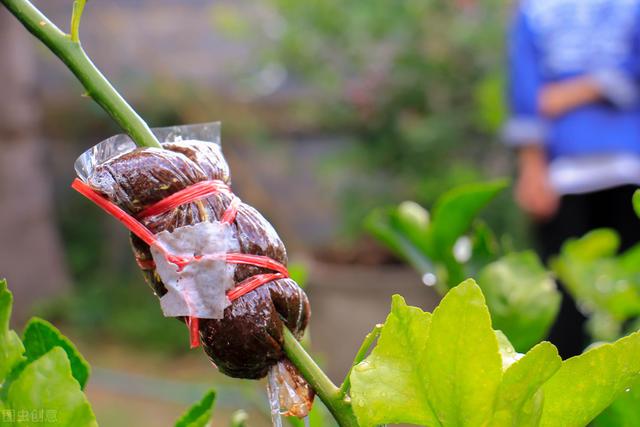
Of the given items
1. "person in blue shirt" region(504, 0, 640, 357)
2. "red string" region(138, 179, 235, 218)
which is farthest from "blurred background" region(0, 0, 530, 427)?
"red string" region(138, 179, 235, 218)

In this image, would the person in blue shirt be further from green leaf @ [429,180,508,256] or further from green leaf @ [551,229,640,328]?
green leaf @ [429,180,508,256]

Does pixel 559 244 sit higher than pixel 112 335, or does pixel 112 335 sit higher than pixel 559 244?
pixel 559 244

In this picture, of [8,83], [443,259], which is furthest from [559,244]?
[8,83]

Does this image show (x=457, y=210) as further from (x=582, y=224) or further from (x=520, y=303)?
(x=582, y=224)

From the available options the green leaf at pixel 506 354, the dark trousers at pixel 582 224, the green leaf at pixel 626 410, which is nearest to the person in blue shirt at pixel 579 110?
the dark trousers at pixel 582 224

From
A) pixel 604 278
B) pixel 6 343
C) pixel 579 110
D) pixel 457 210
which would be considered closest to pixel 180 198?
pixel 6 343

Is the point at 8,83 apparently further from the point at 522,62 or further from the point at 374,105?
the point at 522,62

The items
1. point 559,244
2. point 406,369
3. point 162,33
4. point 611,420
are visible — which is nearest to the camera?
point 406,369
